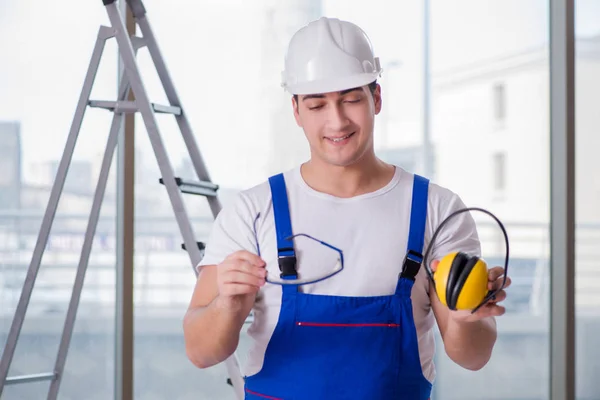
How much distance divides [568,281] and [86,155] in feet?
6.44

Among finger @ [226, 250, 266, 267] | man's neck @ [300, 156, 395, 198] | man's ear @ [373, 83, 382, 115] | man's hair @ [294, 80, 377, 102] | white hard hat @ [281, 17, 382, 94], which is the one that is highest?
white hard hat @ [281, 17, 382, 94]

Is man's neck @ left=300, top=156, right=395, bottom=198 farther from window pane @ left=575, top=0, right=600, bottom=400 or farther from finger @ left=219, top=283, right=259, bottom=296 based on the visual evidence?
window pane @ left=575, top=0, right=600, bottom=400

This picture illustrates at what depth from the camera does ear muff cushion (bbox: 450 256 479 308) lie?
4.36 ft

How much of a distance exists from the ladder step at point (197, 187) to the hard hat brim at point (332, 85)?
83 centimetres

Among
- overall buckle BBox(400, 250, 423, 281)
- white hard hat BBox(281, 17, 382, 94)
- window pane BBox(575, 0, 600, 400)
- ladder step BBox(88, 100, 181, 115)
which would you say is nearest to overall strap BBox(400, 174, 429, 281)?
overall buckle BBox(400, 250, 423, 281)

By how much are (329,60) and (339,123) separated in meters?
0.18

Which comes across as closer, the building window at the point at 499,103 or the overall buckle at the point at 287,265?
the overall buckle at the point at 287,265

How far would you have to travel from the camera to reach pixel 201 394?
3281 mm

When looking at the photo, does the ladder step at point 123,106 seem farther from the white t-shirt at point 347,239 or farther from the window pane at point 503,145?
the window pane at point 503,145

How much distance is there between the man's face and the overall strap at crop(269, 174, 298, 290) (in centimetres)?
11

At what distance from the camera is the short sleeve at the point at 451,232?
1598mm

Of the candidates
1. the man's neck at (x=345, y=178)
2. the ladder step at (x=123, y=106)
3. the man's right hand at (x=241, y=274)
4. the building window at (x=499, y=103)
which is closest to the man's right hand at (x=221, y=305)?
the man's right hand at (x=241, y=274)

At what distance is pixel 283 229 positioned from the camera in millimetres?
1598

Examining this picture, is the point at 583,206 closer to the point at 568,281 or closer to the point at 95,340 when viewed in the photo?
the point at 568,281
